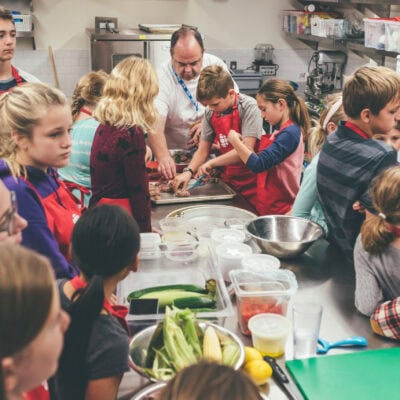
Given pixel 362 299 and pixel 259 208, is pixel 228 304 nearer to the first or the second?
pixel 362 299

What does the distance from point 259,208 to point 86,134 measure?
3.60ft

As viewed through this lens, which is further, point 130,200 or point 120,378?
point 130,200

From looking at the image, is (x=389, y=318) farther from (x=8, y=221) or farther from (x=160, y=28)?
(x=160, y=28)

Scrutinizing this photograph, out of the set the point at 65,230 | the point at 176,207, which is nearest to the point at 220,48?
the point at 176,207

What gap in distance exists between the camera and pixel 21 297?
85cm

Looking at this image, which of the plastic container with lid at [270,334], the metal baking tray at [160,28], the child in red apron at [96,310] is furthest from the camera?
the metal baking tray at [160,28]

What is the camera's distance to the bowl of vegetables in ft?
4.69

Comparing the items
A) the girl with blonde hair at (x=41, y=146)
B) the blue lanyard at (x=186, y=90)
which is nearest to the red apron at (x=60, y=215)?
the girl with blonde hair at (x=41, y=146)

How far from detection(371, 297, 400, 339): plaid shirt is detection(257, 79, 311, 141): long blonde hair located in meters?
1.45

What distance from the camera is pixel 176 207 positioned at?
280cm

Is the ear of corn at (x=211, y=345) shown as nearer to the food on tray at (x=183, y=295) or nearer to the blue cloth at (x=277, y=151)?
the food on tray at (x=183, y=295)

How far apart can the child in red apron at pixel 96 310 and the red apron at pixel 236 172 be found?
1.83 metres

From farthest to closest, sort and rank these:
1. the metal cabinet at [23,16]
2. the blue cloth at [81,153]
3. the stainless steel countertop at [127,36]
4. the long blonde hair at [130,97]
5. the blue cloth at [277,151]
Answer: the metal cabinet at [23,16] → the stainless steel countertop at [127,36] → the blue cloth at [277,151] → the blue cloth at [81,153] → the long blonde hair at [130,97]

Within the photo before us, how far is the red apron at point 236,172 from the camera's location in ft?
10.5
